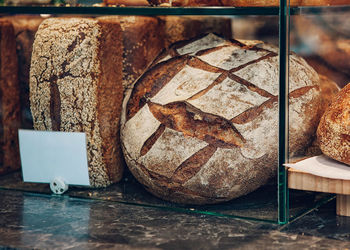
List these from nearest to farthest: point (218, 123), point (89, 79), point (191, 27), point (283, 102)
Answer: point (283, 102)
point (218, 123)
point (89, 79)
point (191, 27)

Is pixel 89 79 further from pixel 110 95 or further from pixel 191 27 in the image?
pixel 191 27

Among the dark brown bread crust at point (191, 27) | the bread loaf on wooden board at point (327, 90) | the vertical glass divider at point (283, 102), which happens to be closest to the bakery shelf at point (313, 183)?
the vertical glass divider at point (283, 102)

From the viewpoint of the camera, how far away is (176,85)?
4.75 ft

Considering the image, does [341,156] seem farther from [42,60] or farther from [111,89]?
[42,60]

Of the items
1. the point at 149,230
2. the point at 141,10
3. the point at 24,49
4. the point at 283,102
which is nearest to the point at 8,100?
the point at 24,49

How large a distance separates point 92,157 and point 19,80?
367 mm

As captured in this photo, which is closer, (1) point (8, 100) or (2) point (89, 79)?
(2) point (89, 79)

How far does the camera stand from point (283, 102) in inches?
48.3

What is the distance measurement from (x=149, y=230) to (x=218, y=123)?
288mm

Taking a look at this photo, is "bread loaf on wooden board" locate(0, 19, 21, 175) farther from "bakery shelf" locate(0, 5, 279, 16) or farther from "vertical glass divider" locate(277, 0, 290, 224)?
"vertical glass divider" locate(277, 0, 290, 224)

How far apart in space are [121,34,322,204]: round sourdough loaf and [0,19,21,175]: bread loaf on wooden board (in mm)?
454

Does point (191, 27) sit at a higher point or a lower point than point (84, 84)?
higher

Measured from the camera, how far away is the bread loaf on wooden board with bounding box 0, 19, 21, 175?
171 cm

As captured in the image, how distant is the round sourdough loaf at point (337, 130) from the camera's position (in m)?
1.27
